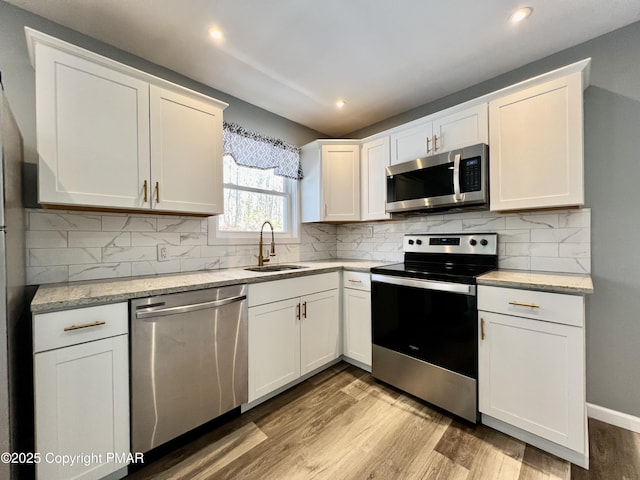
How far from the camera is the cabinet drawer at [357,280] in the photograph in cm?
233

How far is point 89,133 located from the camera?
1.48 m

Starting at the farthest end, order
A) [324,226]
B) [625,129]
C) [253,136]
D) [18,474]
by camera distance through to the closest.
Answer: [324,226], [253,136], [625,129], [18,474]

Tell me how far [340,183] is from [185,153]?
1520 mm

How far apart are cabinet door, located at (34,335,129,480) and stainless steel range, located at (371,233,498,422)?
172cm

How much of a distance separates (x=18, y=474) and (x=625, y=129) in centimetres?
381

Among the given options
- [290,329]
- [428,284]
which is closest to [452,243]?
[428,284]

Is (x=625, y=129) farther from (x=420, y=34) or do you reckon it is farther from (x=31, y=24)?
(x=31, y=24)

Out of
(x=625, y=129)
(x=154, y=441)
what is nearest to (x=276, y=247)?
A: (x=154, y=441)

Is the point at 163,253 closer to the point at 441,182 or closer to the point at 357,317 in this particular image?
the point at 357,317

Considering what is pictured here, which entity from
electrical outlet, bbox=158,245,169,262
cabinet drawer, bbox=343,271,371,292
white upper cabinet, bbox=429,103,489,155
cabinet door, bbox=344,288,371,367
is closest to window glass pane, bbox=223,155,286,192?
electrical outlet, bbox=158,245,169,262

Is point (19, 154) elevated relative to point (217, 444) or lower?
elevated

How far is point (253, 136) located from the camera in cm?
254

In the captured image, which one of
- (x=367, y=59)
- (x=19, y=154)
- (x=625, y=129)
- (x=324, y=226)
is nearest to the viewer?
(x=19, y=154)

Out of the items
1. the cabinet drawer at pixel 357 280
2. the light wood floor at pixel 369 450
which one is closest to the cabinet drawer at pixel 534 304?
the light wood floor at pixel 369 450
